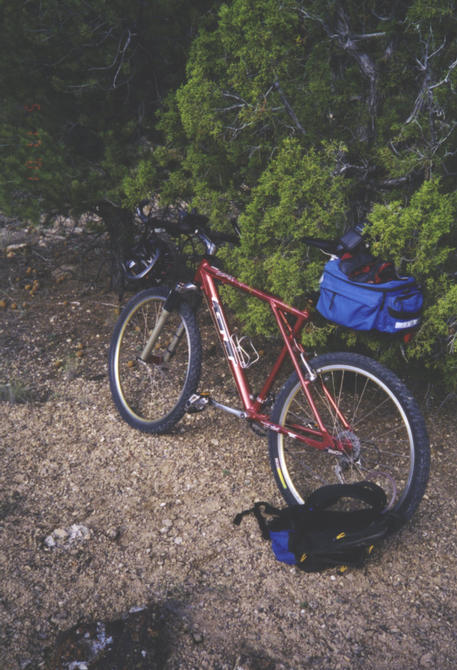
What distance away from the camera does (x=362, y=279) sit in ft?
8.95

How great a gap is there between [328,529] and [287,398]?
0.69 metres

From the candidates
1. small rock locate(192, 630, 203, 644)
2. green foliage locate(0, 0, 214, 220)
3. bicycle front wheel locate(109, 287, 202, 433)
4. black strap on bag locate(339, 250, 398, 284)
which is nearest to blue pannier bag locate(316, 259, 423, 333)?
black strap on bag locate(339, 250, 398, 284)

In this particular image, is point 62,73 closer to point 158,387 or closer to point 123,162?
point 123,162

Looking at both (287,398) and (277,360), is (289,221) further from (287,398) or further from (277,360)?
(287,398)

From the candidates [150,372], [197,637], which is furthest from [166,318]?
[197,637]

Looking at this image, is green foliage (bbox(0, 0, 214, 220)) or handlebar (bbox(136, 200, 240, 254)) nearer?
handlebar (bbox(136, 200, 240, 254))

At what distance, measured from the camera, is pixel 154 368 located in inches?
158

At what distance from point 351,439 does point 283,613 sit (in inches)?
35.0

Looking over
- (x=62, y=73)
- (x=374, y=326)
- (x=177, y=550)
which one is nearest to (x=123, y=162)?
(x=62, y=73)

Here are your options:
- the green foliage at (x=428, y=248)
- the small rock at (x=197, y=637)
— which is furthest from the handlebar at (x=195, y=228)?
the small rock at (x=197, y=637)

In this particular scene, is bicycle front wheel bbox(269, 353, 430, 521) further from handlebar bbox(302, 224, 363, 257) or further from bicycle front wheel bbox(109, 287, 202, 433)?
bicycle front wheel bbox(109, 287, 202, 433)

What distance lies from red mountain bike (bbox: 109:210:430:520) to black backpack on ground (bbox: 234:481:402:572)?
5.2 inches

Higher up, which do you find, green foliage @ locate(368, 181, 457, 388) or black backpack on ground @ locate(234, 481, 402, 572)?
green foliage @ locate(368, 181, 457, 388)

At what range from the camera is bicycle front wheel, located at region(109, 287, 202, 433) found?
3.33 m
